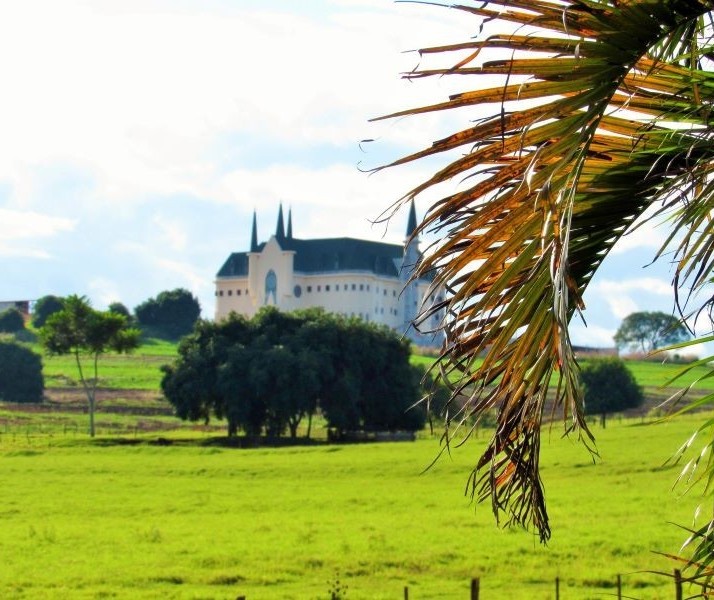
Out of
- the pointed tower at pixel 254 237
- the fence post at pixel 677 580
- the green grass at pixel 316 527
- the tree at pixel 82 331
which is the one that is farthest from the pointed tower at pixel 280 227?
the fence post at pixel 677 580

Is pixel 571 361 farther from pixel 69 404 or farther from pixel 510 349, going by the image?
pixel 69 404

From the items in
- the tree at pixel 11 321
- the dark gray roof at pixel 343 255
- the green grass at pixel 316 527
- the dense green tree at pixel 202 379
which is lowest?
the green grass at pixel 316 527

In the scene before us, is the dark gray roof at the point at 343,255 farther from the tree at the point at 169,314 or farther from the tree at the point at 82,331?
the tree at the point at 82,331

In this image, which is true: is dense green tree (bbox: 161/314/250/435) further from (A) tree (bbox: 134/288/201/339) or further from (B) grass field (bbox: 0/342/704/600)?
(A) tree (bbox: 134/288/201/339)

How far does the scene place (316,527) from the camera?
3228cm

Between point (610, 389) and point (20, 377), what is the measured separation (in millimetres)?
43253

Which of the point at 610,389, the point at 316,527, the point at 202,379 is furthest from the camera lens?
the point at 610,389

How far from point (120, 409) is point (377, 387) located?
2502 cm

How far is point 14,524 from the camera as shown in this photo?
33219mm

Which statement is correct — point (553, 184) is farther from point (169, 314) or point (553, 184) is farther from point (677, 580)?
point (169, 314)

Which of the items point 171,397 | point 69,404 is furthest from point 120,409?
point 171,397

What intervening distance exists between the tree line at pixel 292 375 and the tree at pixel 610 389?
19486 millimetres

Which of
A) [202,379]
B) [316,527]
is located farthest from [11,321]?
[316,527]

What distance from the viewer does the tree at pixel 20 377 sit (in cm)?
10131
